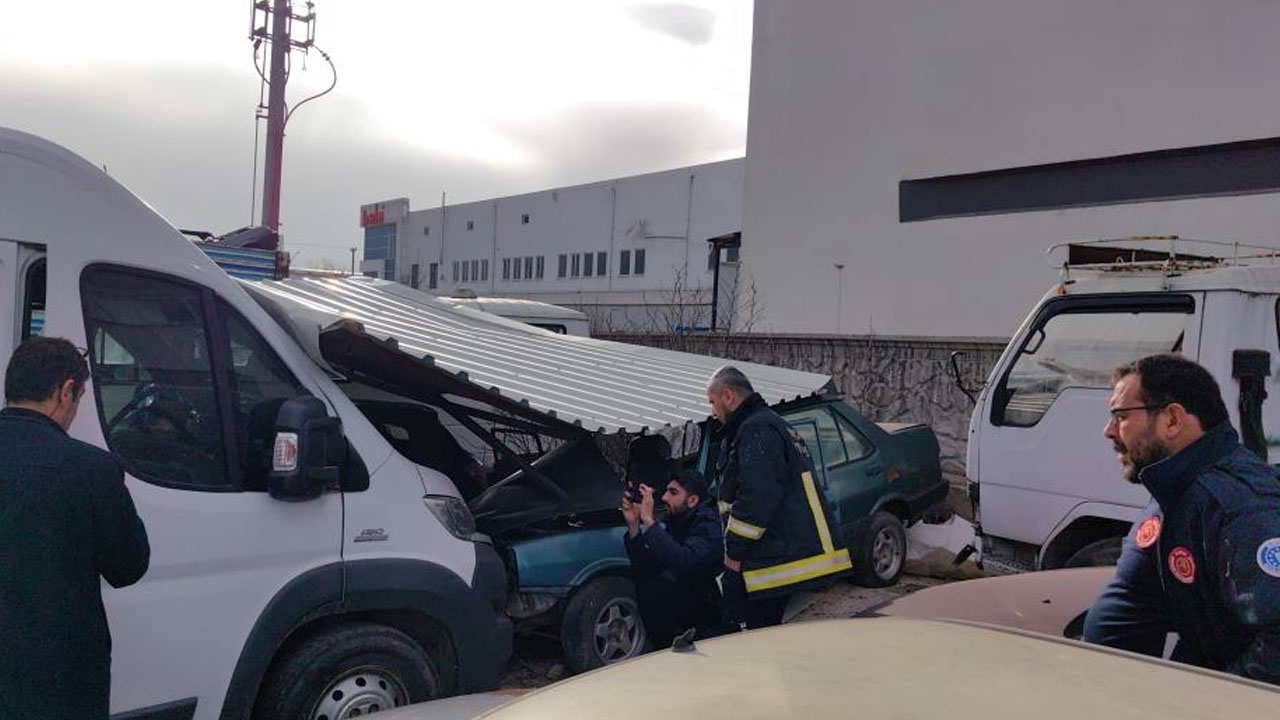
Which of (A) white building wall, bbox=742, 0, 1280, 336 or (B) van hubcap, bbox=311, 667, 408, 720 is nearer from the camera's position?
(B) van hubcap, bbox=311, 667, 408, 720

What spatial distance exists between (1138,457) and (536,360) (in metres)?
4.12

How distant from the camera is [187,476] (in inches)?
144

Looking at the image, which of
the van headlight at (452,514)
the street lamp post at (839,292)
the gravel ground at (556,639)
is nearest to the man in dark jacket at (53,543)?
the van headlight at (452,514)

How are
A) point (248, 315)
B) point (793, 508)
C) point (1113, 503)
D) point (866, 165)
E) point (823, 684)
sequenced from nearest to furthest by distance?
point (823, 684), point (248, 315), point (793, 508), point (1113, 503), point (866, 165)

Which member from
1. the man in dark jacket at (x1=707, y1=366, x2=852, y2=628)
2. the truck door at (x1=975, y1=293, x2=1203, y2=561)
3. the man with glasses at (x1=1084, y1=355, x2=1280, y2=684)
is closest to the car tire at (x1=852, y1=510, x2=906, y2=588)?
the truck door at (x1=975, y1=293, x2=1203, y2=561)

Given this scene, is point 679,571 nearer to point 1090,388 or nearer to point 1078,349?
point 1090,388

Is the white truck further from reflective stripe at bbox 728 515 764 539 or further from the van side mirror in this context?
the van side mirror

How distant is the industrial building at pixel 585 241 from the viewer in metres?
39.2

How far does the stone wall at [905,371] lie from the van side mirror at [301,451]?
9650 mm

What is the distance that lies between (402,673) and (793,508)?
1.91 m

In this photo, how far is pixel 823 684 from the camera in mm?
1785

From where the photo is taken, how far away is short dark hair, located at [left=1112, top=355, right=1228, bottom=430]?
2559mm

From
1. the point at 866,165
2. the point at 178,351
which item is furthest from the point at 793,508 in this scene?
the point at 866,165

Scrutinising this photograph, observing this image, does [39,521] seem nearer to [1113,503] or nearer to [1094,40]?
[1113,503]
